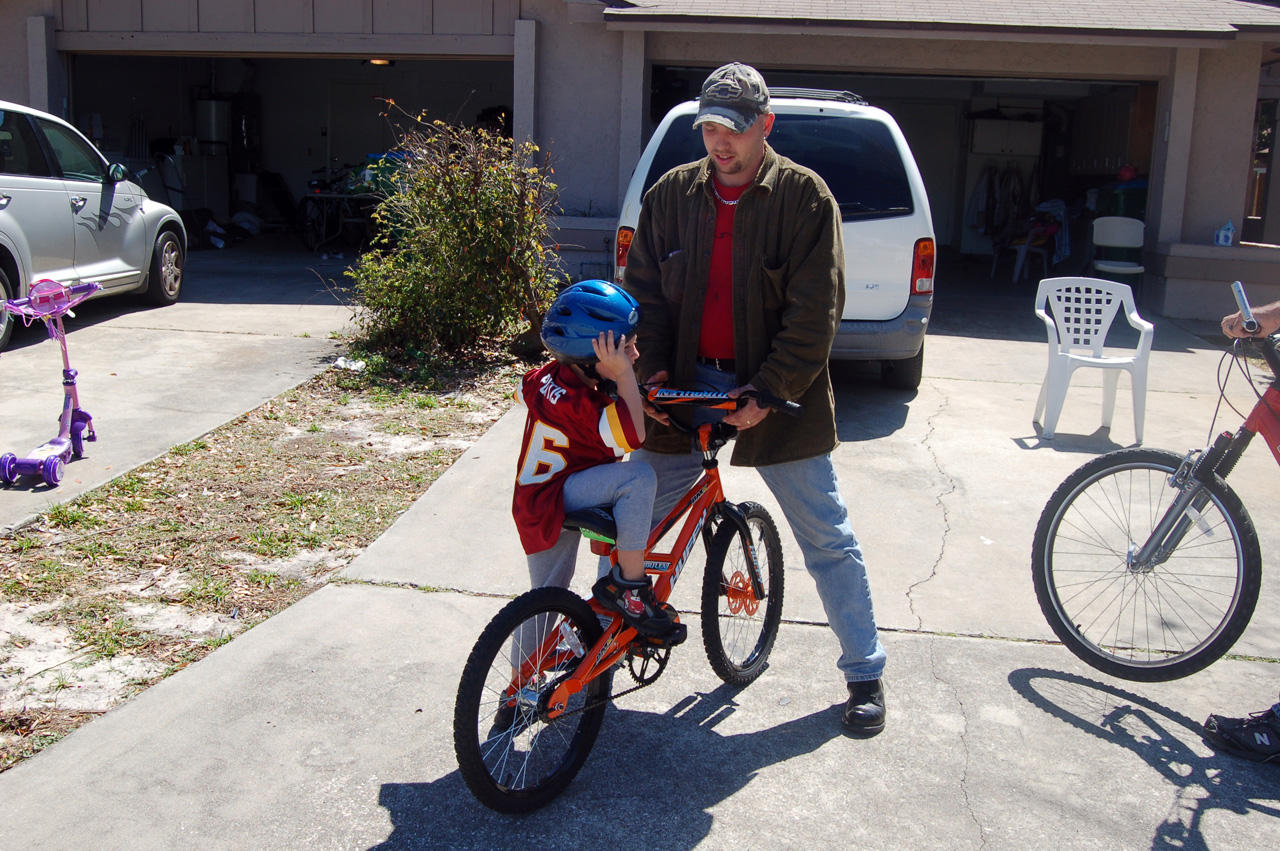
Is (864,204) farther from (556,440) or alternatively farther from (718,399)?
(556,440)

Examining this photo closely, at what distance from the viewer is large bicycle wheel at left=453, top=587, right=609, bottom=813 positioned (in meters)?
2.72

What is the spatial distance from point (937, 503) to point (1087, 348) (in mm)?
2414

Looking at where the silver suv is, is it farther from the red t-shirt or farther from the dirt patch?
the red t-shirt

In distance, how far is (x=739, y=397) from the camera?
10.3 ft

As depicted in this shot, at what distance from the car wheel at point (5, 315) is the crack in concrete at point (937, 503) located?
6550 millimetres

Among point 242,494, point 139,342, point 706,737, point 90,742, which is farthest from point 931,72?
point 90,742

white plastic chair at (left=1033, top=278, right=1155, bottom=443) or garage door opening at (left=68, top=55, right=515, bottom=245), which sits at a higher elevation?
garage door opening at (left=68, top=55, right=515, bottom=245)

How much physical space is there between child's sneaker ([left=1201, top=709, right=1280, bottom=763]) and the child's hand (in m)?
2.23

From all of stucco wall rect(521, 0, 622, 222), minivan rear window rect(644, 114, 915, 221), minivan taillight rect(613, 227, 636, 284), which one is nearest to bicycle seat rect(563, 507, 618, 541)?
minivan taillight rect(613, 227, 636, 284)

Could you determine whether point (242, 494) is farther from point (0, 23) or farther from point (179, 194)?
point (179, 194)

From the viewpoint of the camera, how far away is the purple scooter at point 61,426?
17.2 feet

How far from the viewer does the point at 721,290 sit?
336 centimetres

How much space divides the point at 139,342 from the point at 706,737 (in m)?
6.85

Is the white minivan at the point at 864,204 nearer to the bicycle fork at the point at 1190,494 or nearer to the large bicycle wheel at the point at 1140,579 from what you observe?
the large bicycle wheel at the point at 1140,579
